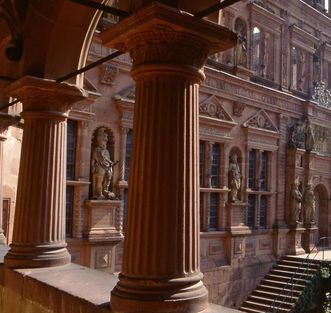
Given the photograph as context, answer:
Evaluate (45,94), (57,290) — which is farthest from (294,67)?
(57,290)

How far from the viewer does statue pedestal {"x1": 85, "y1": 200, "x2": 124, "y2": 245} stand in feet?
40.4

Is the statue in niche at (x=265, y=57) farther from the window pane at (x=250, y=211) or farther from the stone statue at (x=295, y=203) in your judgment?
the window pane at (x=250, y=211)

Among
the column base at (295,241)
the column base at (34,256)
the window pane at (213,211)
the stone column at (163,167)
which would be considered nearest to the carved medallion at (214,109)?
the window pane at (213,211)

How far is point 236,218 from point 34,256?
40.7 feet

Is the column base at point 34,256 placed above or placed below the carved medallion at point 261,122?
below

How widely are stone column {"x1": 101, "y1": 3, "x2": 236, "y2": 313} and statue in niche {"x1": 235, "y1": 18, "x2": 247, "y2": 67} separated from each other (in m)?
14.6

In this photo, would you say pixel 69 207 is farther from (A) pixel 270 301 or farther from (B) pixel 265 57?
(B) pixel 265 57

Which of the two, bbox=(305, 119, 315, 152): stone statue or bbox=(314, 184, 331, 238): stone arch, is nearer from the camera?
bbox=(305, 119, 315, 152): stone statue

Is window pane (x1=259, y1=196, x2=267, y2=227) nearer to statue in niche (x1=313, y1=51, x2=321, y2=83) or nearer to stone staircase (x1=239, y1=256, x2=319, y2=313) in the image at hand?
stone staircase (x1=239, y1=256, x2=319, y2=313)

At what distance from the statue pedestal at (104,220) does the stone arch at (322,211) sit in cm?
1209

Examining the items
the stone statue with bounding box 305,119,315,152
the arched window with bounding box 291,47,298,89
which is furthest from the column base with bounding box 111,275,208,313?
the arched window with bounding box 291,47,298,89

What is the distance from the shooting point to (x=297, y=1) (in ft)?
66.4

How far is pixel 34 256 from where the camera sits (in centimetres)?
512

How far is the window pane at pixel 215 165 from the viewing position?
1642 centimetres
